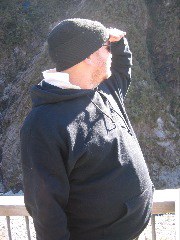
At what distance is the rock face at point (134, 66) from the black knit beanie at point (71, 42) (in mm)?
8646

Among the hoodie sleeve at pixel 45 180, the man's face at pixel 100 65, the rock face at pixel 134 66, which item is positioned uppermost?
the man's face at pixel 100 65

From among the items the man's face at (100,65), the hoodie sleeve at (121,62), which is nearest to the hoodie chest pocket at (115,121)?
the man's face at (100,65)

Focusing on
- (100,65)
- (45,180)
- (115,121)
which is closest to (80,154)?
(45,180)

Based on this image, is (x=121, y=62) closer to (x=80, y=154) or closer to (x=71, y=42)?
(x=71, y=42)

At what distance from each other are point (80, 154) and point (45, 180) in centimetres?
21

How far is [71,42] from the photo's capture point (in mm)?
1972

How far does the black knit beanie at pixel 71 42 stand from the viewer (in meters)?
1.97

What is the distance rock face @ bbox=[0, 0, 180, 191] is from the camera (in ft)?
35.6

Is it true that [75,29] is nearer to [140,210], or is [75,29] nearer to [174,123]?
[140,210]

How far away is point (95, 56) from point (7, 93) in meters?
11.2

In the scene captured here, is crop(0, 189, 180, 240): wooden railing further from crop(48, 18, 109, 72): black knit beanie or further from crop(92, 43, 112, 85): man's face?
crop(48, 18, 109, 72): black knit beanie

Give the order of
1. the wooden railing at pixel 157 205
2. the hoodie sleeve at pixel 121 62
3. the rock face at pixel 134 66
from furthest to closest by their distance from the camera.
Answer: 1. the rock face at pixel 134 66
2. the hoodie sleeve at pixel 121 62
3. the wooden railing at pixel 157 205

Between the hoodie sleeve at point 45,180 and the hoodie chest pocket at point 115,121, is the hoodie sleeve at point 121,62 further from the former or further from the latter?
the hoodie sleeve at point 45,180

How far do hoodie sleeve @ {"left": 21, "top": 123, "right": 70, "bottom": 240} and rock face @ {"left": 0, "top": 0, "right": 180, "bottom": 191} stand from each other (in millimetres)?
8706
